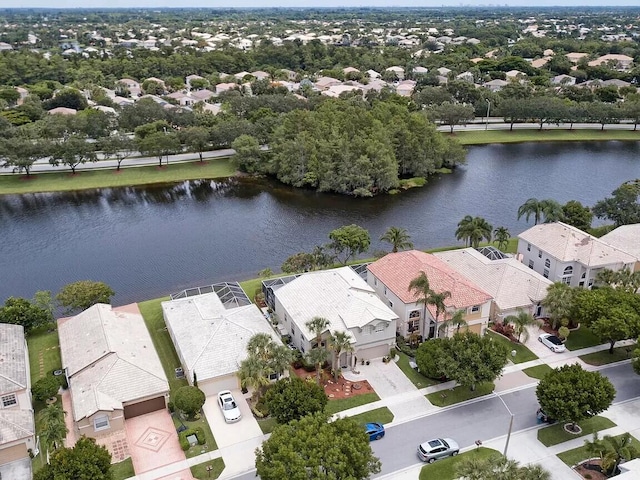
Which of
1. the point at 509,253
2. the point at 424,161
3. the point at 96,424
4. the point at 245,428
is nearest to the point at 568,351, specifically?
the point at 509,253

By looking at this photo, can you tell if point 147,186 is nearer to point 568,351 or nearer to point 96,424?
point 96,424

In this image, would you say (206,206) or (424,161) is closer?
(206,206)

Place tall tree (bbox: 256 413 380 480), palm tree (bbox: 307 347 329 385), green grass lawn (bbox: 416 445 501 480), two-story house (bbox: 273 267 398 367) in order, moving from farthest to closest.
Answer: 1. two-story house (bbox: 273 267 398 367)
2. palm tree (bbox: 307 347 329 385)
3. green grass lawn (bbox: 416 445 501 480)
4. tall tree (bbox: 256 413 380 480)

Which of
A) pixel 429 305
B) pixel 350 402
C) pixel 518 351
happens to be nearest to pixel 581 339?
pixel 518 351

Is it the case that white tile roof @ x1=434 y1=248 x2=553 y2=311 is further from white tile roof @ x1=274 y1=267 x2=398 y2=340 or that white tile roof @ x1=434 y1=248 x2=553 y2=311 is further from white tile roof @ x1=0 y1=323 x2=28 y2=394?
white tile roof @ x1=0 y1=323 x2=28 y2=394

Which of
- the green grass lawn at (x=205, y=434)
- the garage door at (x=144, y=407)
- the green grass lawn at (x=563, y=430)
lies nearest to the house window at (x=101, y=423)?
the garage door at (x=144, y=407)

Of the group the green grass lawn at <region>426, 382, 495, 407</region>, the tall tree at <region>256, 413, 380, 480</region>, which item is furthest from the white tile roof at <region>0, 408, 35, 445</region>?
the green grass lawn at <region>426, 382, 495, 407</region>

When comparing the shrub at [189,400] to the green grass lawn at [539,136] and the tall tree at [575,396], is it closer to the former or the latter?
the tall tree at [575,396]
